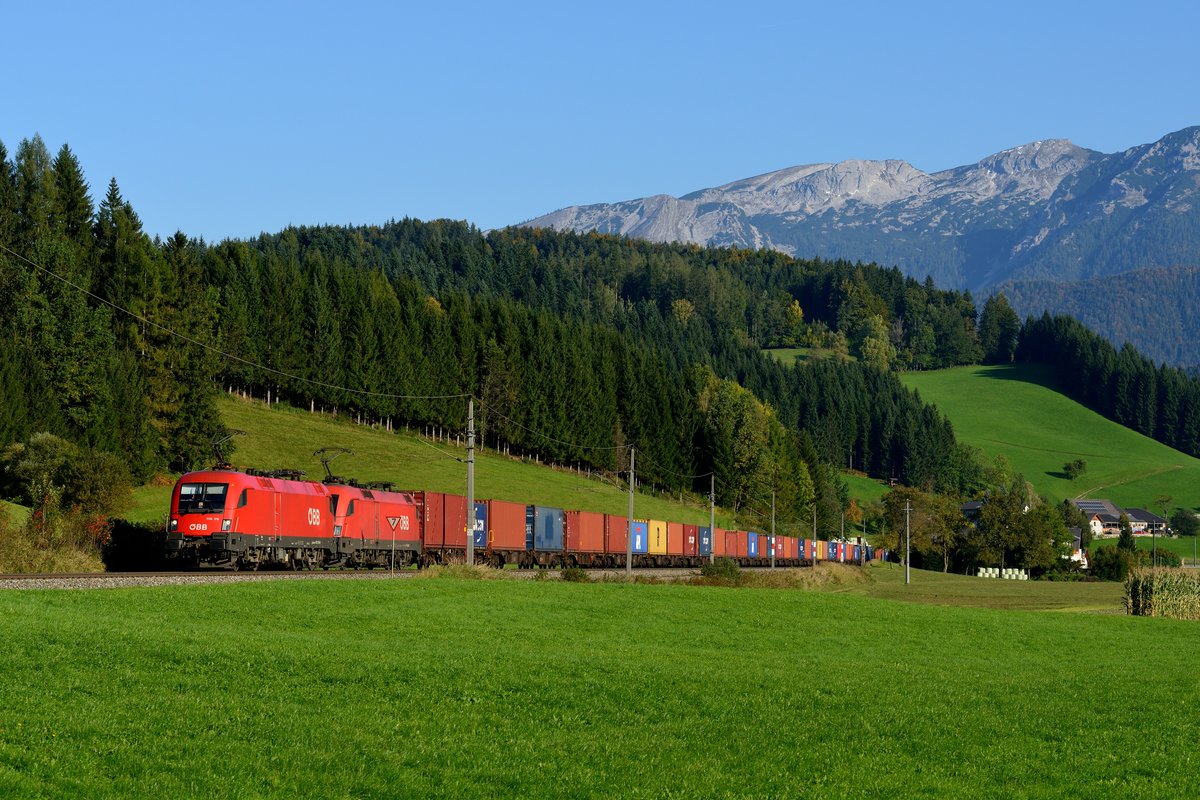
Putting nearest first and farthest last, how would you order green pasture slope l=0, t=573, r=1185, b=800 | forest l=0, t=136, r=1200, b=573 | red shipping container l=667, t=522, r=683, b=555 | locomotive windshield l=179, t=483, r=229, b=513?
green pasture slope l=0, t=573, r=1185, b=800 < locomotive windshield l=179, t=483, r=229, b=513 < forest l=0, t=136, r=1200, b=573 < red shipping container l=667, t=522, r=683, b=555

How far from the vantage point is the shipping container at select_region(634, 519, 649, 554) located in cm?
8512

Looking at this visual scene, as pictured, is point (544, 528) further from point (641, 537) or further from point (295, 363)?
point (295, 363)

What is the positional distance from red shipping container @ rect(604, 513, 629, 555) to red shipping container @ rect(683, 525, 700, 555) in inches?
458

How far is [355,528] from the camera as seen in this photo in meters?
53.8

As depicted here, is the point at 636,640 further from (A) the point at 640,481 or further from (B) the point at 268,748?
(A) the point at 640,481

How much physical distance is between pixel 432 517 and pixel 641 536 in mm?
27535

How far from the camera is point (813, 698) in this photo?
19.3 m

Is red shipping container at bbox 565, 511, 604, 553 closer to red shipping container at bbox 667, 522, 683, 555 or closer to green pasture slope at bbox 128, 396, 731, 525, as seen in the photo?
red shipping container at bbox 667, 522, 683, 555

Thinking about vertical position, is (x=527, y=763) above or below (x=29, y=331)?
below

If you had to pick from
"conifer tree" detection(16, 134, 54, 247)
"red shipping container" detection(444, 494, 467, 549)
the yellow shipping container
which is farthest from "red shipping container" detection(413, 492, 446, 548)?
"conifer tree" detection(16, 134, 54, 247)

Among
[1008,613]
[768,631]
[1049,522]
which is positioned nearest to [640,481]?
[1049,522]

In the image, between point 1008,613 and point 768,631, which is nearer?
point 768,631

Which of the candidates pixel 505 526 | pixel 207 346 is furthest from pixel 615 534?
pixel 207 346

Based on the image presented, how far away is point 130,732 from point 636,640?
17178 millimetres
